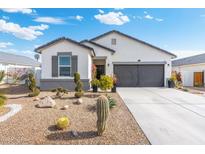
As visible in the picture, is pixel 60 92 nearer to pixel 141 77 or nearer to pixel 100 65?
pixel 100 65

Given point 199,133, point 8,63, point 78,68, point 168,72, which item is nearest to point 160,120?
point 199,133

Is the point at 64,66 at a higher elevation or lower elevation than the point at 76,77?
higher

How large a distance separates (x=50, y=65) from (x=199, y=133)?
11969 mm

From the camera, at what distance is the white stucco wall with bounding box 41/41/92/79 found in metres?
15.7

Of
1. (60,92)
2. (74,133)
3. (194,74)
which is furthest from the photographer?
(194,74)

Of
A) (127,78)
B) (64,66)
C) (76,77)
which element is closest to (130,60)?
(127,78)

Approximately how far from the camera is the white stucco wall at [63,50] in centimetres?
1567

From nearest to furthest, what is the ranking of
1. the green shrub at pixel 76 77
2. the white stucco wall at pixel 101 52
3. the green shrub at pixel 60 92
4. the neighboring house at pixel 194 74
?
the green shrub at pixel 60 92, the green shrub at pixel 76 77, the white stucco wall at pixel 101 52, the neighboring house at pixel 194 74

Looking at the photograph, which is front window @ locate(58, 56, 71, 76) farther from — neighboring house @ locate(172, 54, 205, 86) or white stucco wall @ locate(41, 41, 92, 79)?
neighboring house @ locate(172, 54, 205, 86)

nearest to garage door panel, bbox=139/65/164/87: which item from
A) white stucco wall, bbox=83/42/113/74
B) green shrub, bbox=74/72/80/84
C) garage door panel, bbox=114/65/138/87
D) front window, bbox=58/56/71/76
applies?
garage door panel, bbox=114/65/138/87

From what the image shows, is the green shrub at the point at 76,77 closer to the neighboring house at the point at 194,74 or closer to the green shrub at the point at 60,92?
the green shrub at the point at 60,92

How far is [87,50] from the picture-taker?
15859 millimetres

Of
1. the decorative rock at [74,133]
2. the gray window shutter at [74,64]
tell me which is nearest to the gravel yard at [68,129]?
the decorative rock at [74,133]

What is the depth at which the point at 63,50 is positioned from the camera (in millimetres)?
15742
